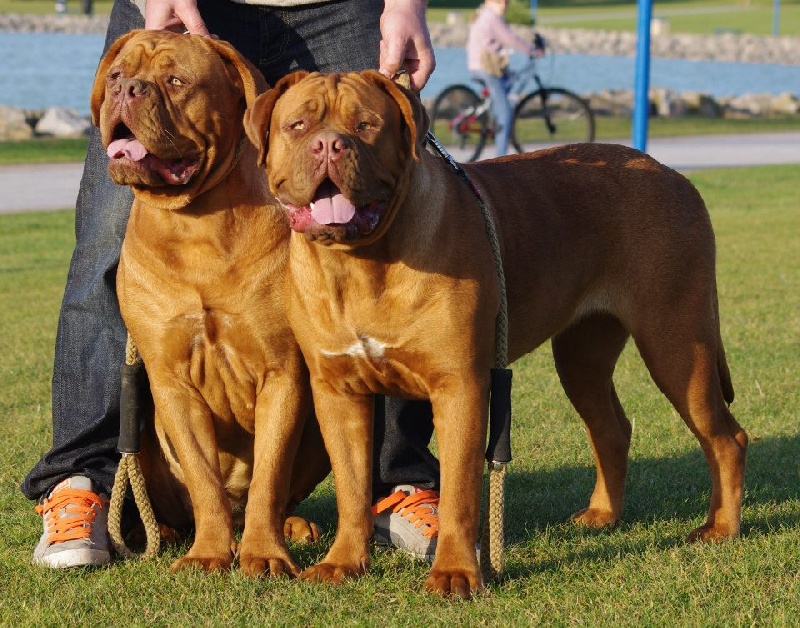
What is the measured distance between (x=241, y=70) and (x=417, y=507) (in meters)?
1.49

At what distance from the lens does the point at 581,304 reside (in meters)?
4.15

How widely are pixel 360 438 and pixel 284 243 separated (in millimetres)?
622

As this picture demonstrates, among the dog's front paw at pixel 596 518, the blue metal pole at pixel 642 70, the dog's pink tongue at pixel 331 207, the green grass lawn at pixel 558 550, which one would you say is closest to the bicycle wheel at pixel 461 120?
the blue metal pole at pixel 642 70

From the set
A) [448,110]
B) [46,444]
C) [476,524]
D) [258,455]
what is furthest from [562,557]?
[448,110]

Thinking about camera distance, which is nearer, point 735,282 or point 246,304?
point 246,304

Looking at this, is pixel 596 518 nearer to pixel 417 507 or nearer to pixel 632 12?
pixel 417 507

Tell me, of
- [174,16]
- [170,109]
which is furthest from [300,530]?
[174,16]

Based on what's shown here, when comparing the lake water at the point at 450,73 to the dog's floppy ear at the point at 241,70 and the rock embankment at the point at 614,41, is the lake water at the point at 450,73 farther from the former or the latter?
the dog's floppy ear at the point at 241,70

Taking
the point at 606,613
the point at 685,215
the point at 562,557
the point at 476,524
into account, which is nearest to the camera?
the point at 606,613

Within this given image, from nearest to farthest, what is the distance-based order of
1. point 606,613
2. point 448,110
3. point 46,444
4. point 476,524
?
point 606,613, point 476,524, point 46,444, point 448,110

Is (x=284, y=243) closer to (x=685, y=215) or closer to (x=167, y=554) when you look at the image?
(x=167, y=554)

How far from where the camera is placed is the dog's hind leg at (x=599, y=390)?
4426mm

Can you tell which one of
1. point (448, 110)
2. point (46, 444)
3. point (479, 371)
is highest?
point (479, 371)

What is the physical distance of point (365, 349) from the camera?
3479 millimetres
